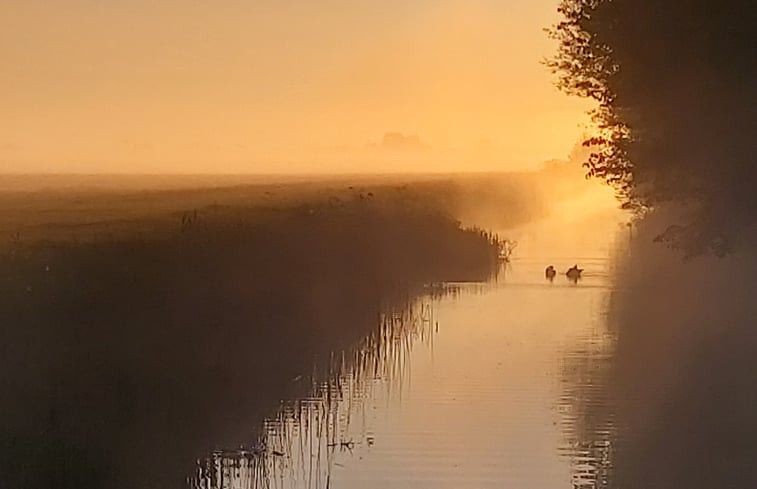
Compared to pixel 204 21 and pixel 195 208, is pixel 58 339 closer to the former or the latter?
pixel 195 208

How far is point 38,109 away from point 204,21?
1.04 feet

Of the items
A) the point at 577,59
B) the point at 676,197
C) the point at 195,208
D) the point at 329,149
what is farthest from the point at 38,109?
the point at 676,197

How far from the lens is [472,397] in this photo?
1.59 metres

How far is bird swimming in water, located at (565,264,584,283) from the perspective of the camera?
1612 mm

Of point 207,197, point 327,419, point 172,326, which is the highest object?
point 207,197

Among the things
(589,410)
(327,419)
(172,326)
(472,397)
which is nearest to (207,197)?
(172,326)

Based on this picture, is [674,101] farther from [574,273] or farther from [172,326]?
[172,326]

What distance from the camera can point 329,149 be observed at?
1.59 meters

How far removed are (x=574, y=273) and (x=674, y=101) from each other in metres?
0.34

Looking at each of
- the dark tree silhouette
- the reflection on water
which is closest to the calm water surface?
the reflection on water

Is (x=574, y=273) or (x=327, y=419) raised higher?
(x=574, y=273)

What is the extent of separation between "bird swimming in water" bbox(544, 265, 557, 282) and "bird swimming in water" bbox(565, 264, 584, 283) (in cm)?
2

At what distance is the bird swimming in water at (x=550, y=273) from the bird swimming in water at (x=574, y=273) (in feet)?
0.08

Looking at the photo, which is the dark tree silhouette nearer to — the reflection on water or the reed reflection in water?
the reflection on water
